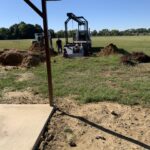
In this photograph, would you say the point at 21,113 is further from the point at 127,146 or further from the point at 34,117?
the point at 127,146

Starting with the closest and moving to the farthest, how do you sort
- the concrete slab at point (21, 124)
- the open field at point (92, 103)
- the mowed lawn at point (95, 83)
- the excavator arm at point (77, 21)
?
the concrete slab at point (21, 124)
the open field at point (92, 103)
the mowed lawn at point (95, 83)
the excavator arm at point (77, 21)

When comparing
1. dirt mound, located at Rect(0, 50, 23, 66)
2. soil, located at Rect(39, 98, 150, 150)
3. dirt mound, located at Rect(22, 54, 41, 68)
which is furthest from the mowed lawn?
dirt mound, located at Rect(0, 50, 23, 66)

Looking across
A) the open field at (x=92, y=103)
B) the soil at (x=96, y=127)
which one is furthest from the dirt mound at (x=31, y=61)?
the soil at (x=96, y=127)

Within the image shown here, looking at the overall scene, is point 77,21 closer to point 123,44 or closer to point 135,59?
point 135,59

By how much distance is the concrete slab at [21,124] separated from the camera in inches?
188

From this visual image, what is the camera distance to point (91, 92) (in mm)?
8094

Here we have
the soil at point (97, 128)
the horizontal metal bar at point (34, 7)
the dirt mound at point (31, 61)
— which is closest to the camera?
the soil at point (97, 128)

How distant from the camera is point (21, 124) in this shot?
5.56 meters

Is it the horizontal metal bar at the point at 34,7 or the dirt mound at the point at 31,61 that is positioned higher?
the horizontal metal bar at the point at 34,7

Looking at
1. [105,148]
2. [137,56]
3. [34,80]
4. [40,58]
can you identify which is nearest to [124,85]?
[34,80]

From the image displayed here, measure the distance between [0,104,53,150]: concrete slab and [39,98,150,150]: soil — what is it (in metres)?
0.18

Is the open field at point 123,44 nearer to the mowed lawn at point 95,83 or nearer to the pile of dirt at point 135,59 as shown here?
the pile of dirt at point 135,59

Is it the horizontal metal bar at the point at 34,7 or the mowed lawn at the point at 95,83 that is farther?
the mowed lawn at the point at 95,83

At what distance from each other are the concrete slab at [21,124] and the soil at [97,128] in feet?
0.60
